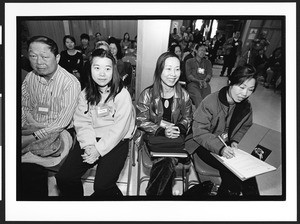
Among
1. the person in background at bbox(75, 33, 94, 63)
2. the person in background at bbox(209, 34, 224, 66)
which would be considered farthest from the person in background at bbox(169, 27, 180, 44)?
the person in background at bbox(75, 33, 94, 63)

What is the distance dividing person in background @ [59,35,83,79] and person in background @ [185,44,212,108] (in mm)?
861

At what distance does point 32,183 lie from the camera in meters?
2.85

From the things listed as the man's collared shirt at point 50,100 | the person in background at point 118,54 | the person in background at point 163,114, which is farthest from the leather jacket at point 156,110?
the man's collared shirt at point 50,100

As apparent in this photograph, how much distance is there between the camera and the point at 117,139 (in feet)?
9.24

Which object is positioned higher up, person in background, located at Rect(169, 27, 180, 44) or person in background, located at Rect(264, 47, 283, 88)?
person in background, located at Rect(169, 27, 180, 44)

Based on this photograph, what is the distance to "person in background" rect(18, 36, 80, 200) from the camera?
109 inches

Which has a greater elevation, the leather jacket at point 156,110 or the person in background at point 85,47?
the person in background at point 85,47

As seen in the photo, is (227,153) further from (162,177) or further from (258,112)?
(162,177)

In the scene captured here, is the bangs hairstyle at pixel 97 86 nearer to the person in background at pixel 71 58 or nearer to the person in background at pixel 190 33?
the person in background at pixel 71 58

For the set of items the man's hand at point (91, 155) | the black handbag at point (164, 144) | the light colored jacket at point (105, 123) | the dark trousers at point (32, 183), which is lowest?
the dark trousers at point (32, 183)

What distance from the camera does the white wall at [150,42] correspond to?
9.14 ft

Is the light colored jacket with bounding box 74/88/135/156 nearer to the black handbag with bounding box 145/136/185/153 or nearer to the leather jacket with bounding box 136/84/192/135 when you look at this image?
the leather jacket with bounding box 136/84/192/135

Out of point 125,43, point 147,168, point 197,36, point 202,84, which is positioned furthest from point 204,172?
point 125,43

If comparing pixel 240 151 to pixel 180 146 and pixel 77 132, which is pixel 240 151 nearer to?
pixel 180 146
